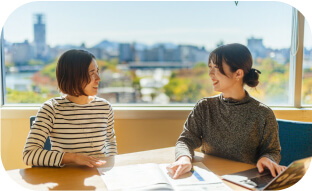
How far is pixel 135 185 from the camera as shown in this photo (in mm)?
1075

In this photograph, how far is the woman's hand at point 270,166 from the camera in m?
1.19

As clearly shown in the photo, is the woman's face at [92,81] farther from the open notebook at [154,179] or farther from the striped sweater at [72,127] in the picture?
the open notebook at [154,179]

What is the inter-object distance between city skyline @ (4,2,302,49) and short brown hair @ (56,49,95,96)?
0.78m

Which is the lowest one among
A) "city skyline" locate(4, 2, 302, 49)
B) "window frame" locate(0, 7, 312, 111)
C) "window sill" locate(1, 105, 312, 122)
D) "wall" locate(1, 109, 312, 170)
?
"wall" locate(1, 109, 312, 170)

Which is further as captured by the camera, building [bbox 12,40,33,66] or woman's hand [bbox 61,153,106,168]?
building [bbox 12,40,33,66]

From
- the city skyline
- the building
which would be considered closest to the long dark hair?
the city skyline

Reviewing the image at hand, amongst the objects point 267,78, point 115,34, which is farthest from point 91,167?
point 267,78

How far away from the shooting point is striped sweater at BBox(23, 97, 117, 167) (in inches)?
54.7

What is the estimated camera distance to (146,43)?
2289 mm

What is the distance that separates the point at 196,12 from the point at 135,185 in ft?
5.22

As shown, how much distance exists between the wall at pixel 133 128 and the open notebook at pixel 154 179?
93cm

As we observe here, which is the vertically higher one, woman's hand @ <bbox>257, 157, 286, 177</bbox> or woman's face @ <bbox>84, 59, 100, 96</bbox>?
woman's face @ <bbox>84, 59, 100, 96</bbox>

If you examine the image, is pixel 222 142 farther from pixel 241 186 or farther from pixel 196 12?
pixel 196 12

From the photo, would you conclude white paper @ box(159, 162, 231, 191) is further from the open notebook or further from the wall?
the wall
